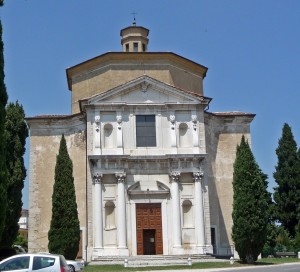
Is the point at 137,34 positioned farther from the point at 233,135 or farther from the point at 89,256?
the point at 89,256

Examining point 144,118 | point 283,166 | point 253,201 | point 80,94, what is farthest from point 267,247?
point 80,94

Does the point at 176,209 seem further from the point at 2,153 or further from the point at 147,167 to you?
the point at 2,153

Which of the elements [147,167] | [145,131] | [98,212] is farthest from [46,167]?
[145,131]

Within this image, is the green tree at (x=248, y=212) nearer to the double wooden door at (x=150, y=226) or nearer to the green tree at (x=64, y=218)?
the double wooden door at (x=150, y=226)

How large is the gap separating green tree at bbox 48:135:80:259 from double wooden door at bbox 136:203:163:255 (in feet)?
15.6

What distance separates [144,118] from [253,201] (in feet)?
29.7

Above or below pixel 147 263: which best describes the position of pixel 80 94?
above

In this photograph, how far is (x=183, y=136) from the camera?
36.3 metres

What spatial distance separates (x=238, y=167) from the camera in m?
33.1

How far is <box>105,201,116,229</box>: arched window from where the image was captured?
3456 centimetres

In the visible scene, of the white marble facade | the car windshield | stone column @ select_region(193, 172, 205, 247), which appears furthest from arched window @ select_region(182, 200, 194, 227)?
the car windshield

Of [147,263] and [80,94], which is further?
[80,94]

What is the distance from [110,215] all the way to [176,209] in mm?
4229

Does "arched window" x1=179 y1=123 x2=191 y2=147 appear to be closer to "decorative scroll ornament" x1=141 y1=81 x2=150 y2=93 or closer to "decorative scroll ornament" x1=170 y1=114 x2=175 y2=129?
"decorative scroll ornament" x1=170 y1=114 x2=175 y2=129
